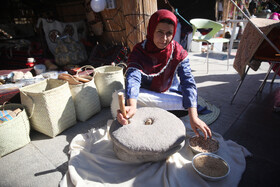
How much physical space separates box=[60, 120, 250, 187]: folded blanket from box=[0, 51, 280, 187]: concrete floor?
12 cm

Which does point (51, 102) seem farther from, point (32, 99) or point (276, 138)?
point (276, 138)

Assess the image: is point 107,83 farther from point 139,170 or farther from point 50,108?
point 139,170

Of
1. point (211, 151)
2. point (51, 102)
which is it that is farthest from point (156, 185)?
point (51, 102)

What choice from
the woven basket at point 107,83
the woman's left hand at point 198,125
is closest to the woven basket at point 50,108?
the woven basket at point 107,83

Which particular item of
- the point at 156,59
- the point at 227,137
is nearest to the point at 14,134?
the point at 156,59

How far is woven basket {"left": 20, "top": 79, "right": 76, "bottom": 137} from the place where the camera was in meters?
1.84

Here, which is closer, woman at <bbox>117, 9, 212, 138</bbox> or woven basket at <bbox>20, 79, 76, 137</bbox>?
woman at <bbox>117, 9, 212, 138</bbox>

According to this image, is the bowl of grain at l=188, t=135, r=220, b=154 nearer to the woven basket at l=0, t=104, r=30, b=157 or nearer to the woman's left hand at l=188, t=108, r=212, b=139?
the woman's left hand at l=188, t=108, r=212, b=139

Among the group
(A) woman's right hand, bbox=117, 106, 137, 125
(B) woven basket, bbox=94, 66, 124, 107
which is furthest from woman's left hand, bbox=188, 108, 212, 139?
(B) woven basket, bbox=94, 66, 124, 107

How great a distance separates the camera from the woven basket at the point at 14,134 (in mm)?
1667

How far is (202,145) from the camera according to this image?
5.27 ft

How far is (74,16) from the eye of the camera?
491 cm

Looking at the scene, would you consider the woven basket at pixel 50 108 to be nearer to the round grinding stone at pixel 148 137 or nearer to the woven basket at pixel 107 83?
the woven basket at pixel 107 83

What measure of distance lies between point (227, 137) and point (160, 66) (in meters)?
1.14
